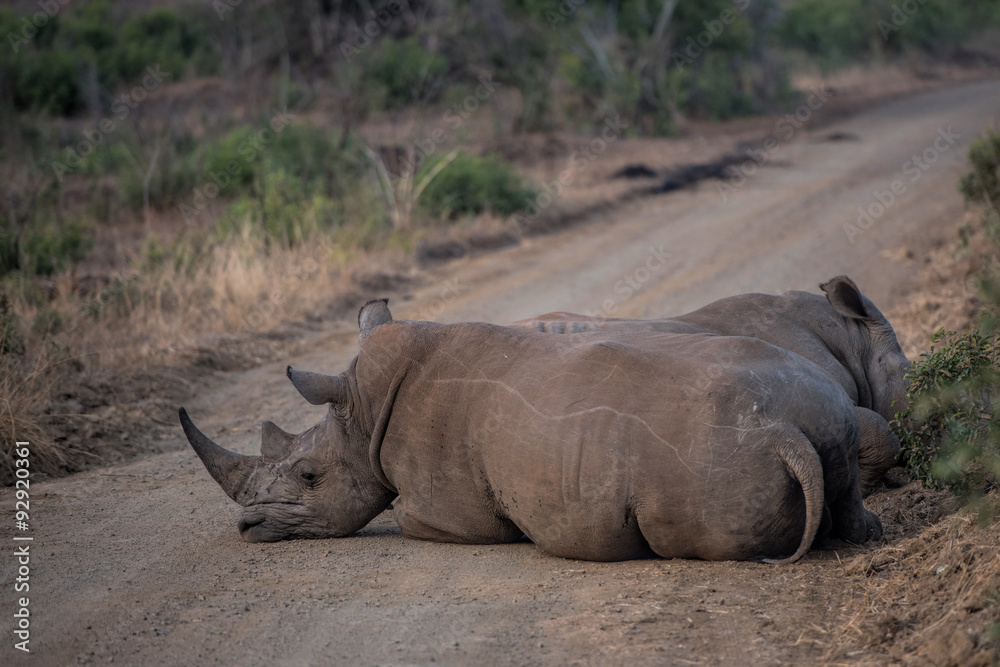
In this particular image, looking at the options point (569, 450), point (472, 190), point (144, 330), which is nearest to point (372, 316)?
point (569, 450)

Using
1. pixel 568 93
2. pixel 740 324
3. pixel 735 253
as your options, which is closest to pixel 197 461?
pixel 740 324

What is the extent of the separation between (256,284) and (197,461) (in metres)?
4.21

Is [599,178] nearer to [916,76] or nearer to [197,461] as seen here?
[197,461]

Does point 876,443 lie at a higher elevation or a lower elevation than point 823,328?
lower

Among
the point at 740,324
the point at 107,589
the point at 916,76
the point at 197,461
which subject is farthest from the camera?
the point at 916,76

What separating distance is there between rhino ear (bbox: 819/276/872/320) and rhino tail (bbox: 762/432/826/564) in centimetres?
174

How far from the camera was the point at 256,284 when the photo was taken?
10.8 meters

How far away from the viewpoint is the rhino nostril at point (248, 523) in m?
5.10

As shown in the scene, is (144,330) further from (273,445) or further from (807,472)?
(807,472)

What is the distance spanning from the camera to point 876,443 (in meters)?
4.83

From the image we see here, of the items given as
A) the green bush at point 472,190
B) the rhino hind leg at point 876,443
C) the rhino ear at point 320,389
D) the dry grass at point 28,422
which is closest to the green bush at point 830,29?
the green bush at point 472,190

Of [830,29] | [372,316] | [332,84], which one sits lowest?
[372,316]

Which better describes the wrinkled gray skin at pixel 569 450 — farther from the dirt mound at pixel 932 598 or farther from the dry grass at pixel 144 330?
the dry grass at pixel 144 330

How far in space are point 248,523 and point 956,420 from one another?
3.55 m
